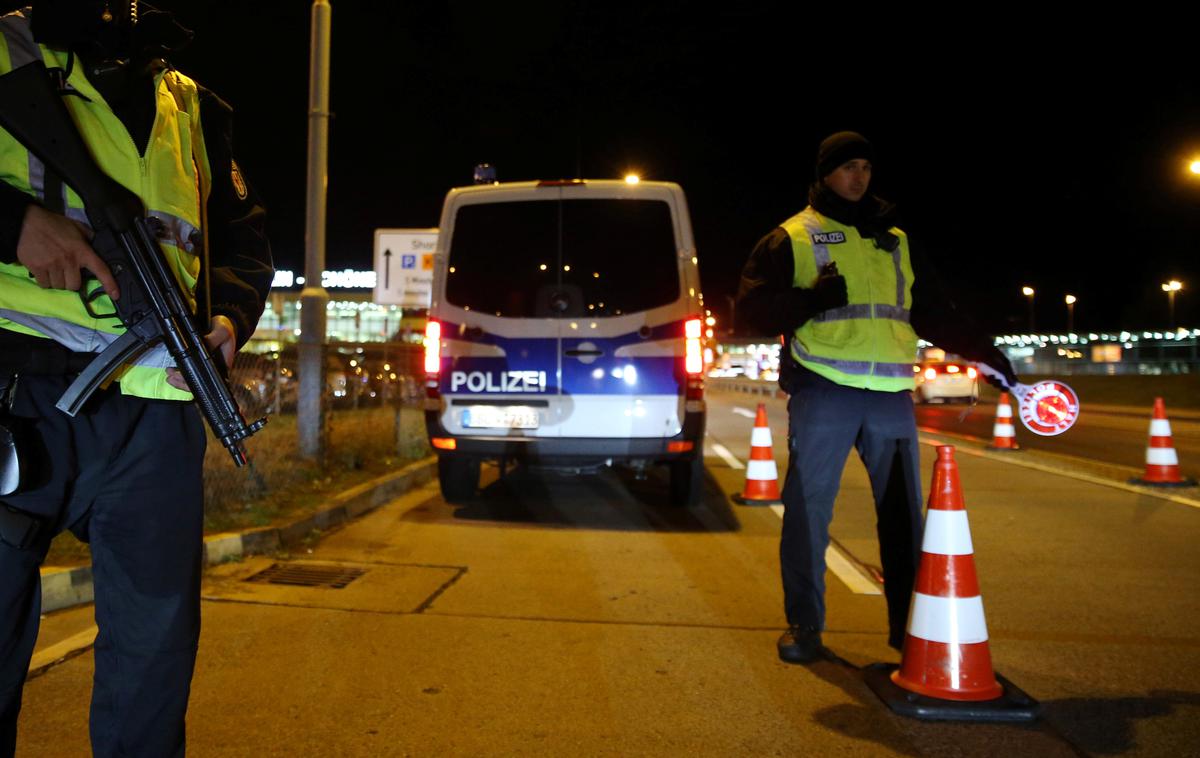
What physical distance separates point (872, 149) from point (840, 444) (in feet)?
3.99

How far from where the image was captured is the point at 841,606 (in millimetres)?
4941

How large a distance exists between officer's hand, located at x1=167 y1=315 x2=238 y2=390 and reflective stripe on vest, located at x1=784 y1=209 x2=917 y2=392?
2.47 m

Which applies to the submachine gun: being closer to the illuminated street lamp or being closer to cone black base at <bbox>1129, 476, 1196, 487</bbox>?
cone black base at <bbox>1129, 476, 1196, 487</bbox>

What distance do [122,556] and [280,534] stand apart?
4393mm

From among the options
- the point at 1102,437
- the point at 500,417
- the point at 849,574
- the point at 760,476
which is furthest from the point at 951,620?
the point at 1102,437

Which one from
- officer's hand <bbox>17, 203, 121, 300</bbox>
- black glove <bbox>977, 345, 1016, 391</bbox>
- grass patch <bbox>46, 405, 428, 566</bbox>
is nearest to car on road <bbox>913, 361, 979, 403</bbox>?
grass patch <bbox>46, 405, 428, 566</bbox>

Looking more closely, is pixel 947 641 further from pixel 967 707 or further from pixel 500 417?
pixel 500 417

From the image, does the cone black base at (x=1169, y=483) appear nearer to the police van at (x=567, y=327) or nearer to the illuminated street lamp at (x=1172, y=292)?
the police van at (x=567, y=327)

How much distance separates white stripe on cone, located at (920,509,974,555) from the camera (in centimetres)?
360

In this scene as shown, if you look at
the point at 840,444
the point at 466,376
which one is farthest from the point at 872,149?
the point at 466,376

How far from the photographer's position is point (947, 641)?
11.5ft

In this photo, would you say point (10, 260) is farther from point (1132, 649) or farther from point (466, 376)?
point (466, 376)

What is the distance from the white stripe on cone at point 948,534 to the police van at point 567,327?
3333 mm

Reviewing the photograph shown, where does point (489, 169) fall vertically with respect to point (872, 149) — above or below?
above
